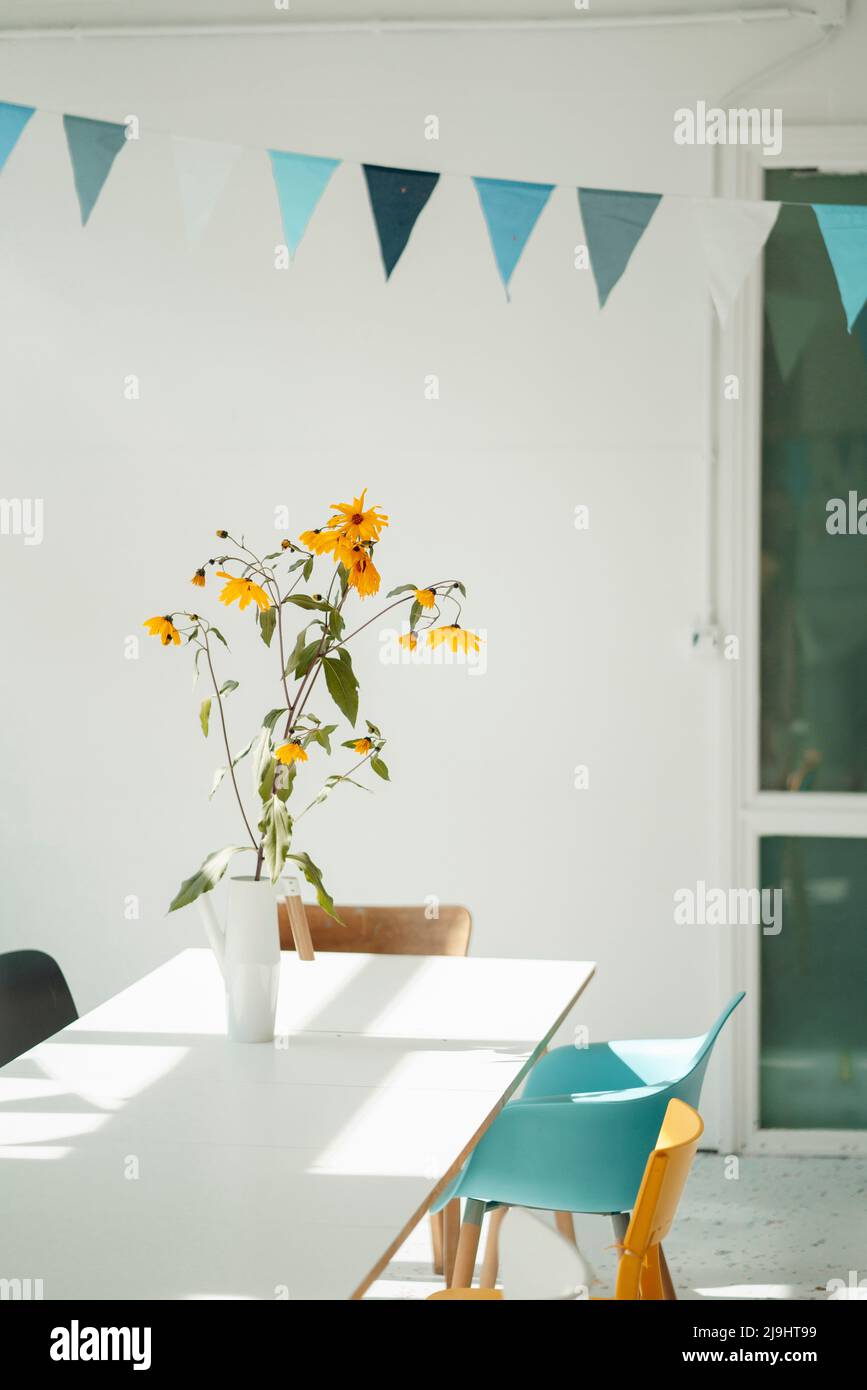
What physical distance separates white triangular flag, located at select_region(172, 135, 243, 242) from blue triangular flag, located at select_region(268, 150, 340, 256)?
0.38 feet

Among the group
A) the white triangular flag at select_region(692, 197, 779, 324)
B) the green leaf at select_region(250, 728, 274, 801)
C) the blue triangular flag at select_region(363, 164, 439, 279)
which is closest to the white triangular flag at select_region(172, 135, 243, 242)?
the blue triangular flag at select_region(363, 164, 439, 279)

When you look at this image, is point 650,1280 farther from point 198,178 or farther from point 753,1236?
point 198,178

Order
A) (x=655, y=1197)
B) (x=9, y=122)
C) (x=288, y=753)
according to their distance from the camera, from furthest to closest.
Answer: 1. (x=9, y=122)
2. (x=288, y=753)
3. (x=655, y=1197)

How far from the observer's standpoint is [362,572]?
7.50ft

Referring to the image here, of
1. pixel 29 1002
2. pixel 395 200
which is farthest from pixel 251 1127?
pixel 395 200

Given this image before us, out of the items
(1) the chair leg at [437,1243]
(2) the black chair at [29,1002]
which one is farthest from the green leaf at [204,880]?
(1) the chair leg at [437,1243]

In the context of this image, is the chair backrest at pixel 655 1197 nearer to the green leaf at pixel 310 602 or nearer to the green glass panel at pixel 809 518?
the green leaf at pixel 310 602

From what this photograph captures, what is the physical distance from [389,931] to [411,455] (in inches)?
53.3

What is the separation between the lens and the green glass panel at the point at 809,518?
3.96 meters

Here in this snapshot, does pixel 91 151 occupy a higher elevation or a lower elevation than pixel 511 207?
higher

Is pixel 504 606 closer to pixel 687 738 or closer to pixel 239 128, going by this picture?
pixel 687 738

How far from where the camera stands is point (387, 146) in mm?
3992

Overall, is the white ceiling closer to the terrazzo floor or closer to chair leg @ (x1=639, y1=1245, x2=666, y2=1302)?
the terrazzo floor

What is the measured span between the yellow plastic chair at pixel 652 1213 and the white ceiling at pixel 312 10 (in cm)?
304
